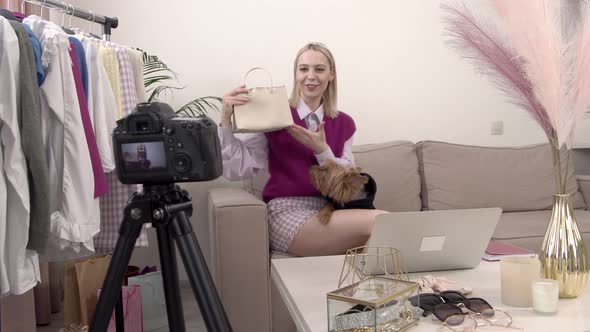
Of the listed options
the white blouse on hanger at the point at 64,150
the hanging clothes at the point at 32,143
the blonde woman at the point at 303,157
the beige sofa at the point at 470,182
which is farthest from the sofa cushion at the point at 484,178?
the hanging clothes at the point at 32,143

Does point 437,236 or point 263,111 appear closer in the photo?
point 437,236

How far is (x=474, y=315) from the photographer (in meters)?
0.95

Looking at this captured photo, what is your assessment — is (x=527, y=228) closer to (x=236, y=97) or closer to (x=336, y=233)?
(x=336, y=233)

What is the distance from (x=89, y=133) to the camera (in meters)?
1.64

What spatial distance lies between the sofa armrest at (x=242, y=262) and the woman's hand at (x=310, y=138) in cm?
31

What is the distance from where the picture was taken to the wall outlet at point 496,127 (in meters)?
3.36

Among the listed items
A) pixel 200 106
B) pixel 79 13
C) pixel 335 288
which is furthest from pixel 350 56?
pixel 335 288

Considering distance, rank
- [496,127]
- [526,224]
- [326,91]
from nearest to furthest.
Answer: [326,91]
[526,224]
[496,127]

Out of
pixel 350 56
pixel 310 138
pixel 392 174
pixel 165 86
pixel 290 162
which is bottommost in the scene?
pixel 392 174

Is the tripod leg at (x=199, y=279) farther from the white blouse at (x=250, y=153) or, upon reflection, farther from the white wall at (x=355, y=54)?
the white wall at (x=355, y=54)

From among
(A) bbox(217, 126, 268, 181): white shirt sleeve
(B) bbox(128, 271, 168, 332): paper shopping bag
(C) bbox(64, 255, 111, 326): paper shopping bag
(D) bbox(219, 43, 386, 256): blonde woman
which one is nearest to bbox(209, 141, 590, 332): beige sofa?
(A) bbox(217, 126, 268, 181): white shirt sleeve

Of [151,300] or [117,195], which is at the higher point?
[117,195]

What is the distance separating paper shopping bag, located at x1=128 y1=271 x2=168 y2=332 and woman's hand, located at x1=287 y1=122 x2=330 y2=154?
A: 0.74 metres

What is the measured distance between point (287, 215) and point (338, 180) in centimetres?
26
